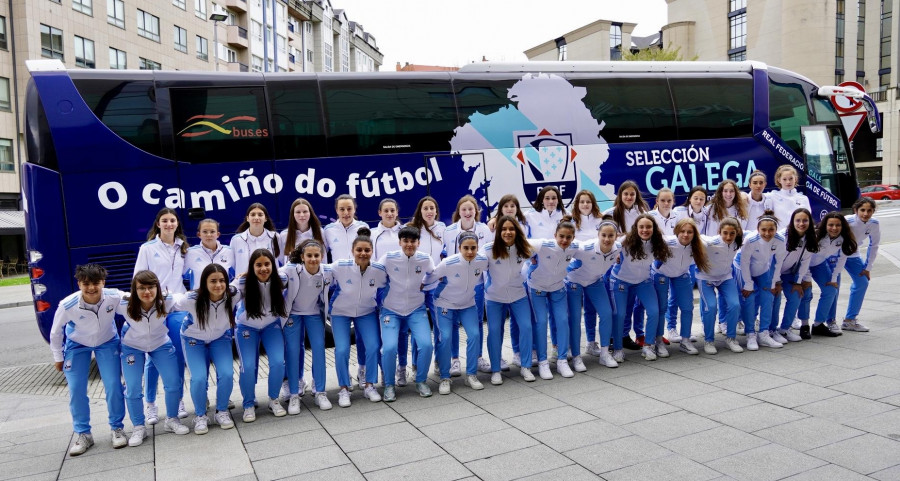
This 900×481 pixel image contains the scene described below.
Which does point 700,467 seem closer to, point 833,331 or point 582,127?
point 833,331

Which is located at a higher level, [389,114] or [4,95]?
[4,95]

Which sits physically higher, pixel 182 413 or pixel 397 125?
pixel 397 125

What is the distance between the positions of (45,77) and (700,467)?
7.76 m

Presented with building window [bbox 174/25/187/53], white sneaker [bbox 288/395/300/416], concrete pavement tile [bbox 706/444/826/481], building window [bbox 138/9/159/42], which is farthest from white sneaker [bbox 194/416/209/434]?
building window [bbox 174/25/187/53]

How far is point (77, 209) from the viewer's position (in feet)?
25.4

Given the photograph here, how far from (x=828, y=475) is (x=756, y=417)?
1.07 metres

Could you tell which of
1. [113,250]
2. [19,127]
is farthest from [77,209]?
[19,127]

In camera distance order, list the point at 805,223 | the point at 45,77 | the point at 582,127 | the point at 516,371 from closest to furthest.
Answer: the point at 516,371 < the point at 805,223 < the point at 45,77 < the point at 582,127

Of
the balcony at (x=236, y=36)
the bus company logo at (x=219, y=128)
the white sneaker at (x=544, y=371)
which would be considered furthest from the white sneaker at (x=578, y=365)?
the balcony at (x=236, y=36)

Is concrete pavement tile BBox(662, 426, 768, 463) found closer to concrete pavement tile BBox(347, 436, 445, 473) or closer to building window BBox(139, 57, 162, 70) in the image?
concrete pavement tile BBox(347, 436, 445, 473)

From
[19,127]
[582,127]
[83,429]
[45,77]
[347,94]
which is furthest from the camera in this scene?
[19,127]

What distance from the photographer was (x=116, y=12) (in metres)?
30.4

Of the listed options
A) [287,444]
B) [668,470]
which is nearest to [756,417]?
[668,470]

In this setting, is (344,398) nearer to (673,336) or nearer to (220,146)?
(673,336)
